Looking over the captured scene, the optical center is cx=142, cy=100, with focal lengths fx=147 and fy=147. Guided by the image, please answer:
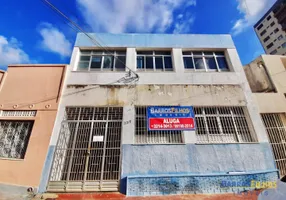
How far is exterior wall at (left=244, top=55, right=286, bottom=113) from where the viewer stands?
729 cm

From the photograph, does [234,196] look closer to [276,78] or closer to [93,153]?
[93,153]

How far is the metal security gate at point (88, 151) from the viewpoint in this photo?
5.75 meters

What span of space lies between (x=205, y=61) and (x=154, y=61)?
10.2 ft

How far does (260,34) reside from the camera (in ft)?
131

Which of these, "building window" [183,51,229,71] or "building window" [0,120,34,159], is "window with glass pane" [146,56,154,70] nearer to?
"building window" [183,51,229,71]

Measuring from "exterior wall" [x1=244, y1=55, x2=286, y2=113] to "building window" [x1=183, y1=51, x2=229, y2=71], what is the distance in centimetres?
160

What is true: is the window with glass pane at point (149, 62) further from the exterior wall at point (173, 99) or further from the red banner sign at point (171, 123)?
the red banner sign at point (171, 123)

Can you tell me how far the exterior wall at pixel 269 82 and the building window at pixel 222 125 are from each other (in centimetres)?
115

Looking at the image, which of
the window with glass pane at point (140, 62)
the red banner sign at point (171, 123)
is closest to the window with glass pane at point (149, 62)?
the window with glass pane at point (140, 62)

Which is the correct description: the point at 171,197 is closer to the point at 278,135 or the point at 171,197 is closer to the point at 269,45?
the point at 278,135

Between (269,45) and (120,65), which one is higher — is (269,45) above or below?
above

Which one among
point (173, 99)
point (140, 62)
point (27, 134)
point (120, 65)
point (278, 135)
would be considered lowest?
point (278, 135)

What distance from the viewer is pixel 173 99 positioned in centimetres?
732

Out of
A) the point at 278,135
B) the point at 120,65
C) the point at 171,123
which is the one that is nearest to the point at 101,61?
the point at 120,65
